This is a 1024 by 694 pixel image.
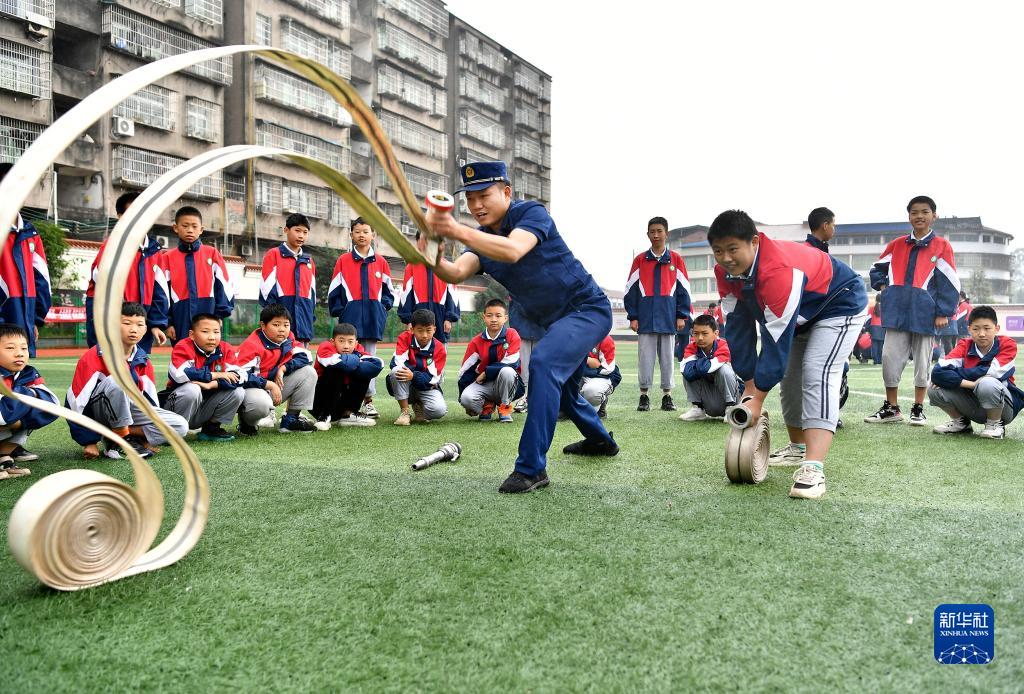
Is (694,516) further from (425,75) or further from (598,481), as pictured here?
(425,75)

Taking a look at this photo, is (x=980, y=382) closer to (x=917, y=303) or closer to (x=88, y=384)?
(x=917, y=303)

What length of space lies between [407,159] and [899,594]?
46222 mm

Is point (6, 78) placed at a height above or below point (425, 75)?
below

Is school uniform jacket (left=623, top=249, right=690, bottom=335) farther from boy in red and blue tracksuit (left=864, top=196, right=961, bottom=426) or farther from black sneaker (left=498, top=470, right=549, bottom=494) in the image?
black sneaker (left=498, top=470, right=549, bottom=494)

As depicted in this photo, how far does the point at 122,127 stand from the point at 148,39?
14.6ft

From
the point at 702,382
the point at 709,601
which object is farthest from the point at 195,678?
the point at 702,382

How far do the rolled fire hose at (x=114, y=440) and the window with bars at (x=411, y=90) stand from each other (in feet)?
145

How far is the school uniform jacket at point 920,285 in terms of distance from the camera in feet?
22.1

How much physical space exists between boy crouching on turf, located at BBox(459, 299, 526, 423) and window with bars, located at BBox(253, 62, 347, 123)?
2912 cm

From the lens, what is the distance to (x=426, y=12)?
47.3m

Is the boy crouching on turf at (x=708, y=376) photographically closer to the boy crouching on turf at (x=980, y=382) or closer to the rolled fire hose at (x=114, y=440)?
the boy crouching on turf at (x=980, y=382)

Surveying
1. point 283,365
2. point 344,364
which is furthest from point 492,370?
point 283,365

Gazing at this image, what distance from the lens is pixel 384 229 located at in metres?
2.92

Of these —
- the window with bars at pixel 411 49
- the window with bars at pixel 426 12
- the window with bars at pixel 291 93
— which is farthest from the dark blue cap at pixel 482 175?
the window with bars at pixel 426 12
